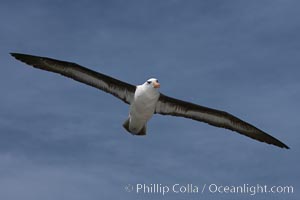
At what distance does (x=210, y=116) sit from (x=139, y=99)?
4.50 metres

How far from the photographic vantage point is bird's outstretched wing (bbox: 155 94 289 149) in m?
29.3

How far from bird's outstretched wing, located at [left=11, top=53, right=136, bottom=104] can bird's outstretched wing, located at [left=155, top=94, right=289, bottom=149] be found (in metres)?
1.58

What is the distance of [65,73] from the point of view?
28.5 meters

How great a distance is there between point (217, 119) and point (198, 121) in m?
0.87

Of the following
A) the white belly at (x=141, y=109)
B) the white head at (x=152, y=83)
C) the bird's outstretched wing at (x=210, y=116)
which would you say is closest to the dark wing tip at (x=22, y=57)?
the white belly at (x=141, y=109)

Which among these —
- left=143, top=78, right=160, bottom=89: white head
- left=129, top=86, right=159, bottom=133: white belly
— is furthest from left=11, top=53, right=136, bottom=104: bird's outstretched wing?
left=143, top=78, right=160, bottom=89: white head

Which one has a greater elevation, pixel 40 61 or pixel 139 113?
pixel 40 61

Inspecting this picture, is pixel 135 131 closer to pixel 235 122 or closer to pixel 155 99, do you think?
pixel 155 99

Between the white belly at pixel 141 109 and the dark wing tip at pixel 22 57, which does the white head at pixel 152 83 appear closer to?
the white belly at pixel 141 109

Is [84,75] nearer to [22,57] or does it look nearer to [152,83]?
[22,57]

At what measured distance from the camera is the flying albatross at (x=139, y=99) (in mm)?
27234

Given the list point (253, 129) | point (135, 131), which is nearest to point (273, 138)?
point (253, 129)

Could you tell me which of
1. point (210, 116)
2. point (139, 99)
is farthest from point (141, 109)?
point (210, 116)

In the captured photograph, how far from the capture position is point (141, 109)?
89.7ft
